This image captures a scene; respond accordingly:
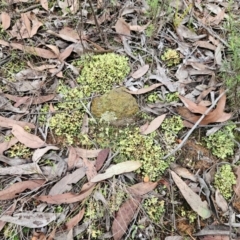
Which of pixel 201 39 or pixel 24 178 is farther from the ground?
pixel 201 39

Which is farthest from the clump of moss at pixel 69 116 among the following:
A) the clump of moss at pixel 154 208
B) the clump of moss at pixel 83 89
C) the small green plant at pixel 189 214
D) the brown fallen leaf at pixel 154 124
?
the small green plant at pixel 189 214

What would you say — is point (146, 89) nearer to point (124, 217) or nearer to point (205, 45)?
point (205, 45)

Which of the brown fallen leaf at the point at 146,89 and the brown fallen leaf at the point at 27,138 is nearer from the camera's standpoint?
the brown fallen leaf at the point at 27,138

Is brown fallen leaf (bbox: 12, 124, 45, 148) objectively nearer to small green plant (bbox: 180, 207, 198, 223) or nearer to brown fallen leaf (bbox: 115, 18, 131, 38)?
small green plant (bbox: 180, 207, 198, 223)

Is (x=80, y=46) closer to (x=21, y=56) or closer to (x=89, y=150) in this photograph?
(x=21, y=56)

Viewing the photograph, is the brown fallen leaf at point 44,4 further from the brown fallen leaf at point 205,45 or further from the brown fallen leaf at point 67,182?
the brown fallen leaf at point 67,182

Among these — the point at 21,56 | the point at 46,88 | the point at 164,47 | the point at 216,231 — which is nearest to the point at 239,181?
the point at 216,231
